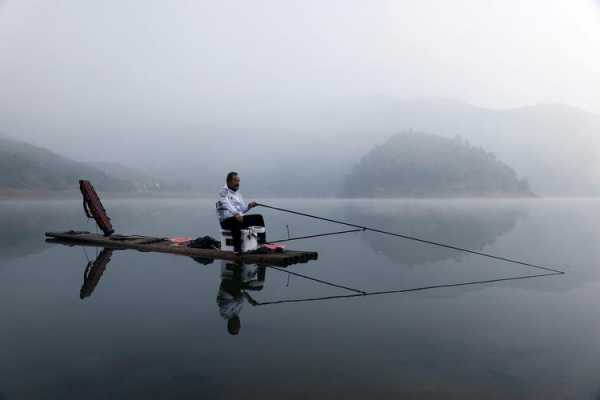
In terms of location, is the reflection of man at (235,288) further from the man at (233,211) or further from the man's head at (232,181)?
the man's head at (232,181)

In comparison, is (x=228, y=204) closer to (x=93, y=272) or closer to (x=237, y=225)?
(x=237, y=225)

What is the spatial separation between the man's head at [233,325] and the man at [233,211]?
16.5 feet

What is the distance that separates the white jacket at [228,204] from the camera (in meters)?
12.2

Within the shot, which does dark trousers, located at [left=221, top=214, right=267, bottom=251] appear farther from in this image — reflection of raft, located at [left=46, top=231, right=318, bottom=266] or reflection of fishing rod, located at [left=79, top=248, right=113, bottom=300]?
reflection of fishing rod, located at [left=79, top=248, right=113, bottom=300]

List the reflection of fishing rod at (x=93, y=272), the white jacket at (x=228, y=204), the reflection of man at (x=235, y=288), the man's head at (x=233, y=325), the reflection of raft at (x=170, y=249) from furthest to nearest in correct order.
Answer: the reflection of raft at (x=170, y=249)
the white jacket at (x=228, y=204)
the reflection of fishing rod at (x=93, y=272)
the reflection of man at (x=235, y=288)
the man's head at (x=233, y=325)

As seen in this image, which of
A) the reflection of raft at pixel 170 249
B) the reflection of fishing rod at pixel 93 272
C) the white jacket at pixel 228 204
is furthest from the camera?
the reflection of raft at pixel 170 249

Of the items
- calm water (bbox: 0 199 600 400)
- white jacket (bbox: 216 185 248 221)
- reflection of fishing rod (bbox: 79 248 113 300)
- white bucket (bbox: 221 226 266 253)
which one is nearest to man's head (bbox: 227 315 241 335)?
calm water (bbox: 0 199 600 400)

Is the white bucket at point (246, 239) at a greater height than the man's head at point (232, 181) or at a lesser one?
lesser

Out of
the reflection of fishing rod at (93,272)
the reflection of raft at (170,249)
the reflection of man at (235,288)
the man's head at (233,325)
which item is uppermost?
the reflection of raft at (170,249)

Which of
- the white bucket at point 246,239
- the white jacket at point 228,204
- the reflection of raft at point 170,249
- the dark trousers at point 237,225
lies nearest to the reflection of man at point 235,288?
the reflection of raft at point 170,249

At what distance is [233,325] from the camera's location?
22.5ft

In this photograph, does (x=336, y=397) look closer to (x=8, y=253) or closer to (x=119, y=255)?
(x=119, y=255)

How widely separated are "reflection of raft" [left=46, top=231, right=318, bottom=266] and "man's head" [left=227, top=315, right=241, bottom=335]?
5016 millimetres

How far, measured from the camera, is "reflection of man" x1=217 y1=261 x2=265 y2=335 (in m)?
7.32
